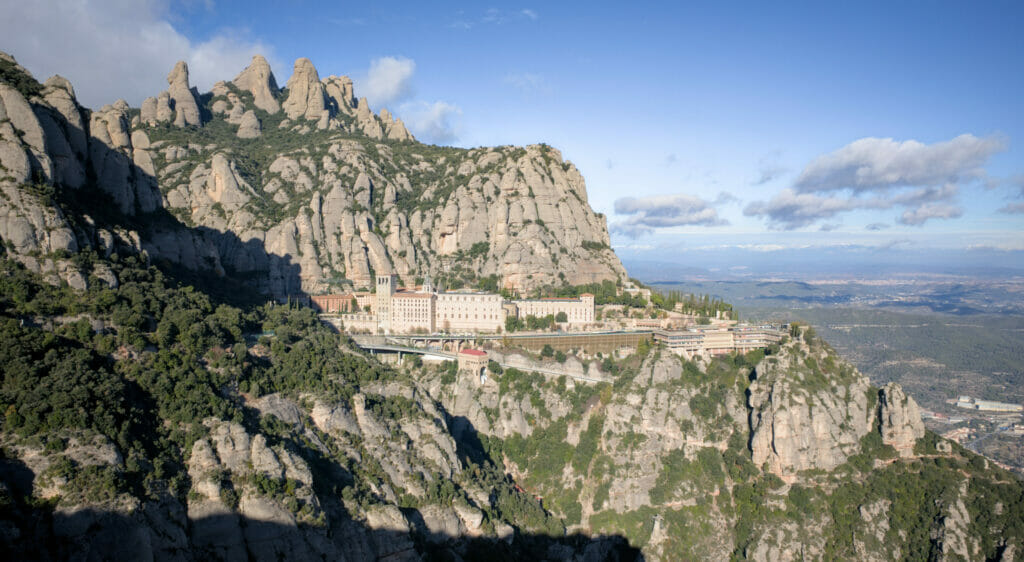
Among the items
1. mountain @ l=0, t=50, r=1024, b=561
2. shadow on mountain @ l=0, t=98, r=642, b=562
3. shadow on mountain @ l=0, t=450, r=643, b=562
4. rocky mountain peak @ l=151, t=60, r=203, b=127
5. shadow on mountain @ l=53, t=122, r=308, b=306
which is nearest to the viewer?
shadow on mountain @ l=0, t=450, r=643, b=562

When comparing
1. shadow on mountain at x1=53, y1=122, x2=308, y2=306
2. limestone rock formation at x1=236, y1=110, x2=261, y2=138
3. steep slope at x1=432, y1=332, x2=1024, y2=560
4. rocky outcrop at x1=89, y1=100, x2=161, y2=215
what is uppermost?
limestone rock formation at x1=236, y1=110, x2=261, y2=138

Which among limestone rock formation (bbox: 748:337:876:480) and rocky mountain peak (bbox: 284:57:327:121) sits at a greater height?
rocky mountain peak (bbox: 284:57:327:121)

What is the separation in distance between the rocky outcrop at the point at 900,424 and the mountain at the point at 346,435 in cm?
25

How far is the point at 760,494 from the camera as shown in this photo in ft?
232

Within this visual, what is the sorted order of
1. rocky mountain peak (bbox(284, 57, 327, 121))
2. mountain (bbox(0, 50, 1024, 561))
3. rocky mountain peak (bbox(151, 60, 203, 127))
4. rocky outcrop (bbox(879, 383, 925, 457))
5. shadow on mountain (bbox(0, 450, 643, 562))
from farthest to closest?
rocky mountain peak (bbox(284, 57, 327, 121)) < rocky mountain peak (bbox(151, 60, 203, 127)) < rocky outcrop (bbox(879, 383, 925, 457)) < mountain (bbox(0, 50, 1024, 561)) < shadow on mountain (bbox(0, 450, 643, 562))

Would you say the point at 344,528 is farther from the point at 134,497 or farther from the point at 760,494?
the point at 760,494

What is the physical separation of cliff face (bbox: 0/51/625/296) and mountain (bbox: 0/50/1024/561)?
10.4m

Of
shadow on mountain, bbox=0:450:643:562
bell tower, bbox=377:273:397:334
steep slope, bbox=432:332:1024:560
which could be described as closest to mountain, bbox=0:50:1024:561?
shadow on mountain, bbox=0:450:643:562

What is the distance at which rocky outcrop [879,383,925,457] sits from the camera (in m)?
74.1

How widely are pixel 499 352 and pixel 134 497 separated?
54.5 metres

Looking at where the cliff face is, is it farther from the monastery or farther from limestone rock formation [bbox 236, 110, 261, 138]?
the monastery

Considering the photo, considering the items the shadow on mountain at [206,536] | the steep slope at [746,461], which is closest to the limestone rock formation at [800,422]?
the steep slope at [746,461]

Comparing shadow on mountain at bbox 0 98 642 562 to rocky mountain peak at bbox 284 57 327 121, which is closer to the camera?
shadow on mountain at bbox 0 98 642 562

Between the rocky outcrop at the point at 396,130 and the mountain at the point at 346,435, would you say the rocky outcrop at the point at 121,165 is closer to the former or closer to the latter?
the mountain at the point at 346,435
